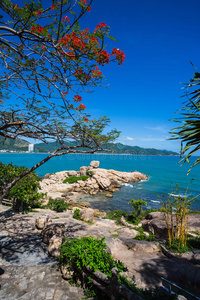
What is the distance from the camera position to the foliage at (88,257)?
423 centimetres

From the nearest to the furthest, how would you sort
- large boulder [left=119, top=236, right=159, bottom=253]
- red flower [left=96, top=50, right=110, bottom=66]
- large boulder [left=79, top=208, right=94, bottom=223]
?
red flower [left=96, top=50, right=110, bottom=66] < large boulder [left=119, top=236, right=159, bottom=253] < large boulder [left=79, top=208, right=94, bottom=223]

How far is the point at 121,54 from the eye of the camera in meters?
3.69

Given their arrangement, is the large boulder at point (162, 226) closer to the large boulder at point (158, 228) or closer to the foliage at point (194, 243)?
the large boulder at point (158, 228)

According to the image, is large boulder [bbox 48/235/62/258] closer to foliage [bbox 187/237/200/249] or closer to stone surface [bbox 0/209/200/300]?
stone surface [bbox 0/209/200/300]

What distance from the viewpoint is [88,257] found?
4.41m

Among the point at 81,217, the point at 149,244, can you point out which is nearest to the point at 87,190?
the point at 81,217

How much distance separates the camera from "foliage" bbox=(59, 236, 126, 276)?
13.9 feet

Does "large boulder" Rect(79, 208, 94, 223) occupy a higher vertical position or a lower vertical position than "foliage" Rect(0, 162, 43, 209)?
lower

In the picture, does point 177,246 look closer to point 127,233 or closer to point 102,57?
point 127,233

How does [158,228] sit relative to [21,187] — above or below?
below

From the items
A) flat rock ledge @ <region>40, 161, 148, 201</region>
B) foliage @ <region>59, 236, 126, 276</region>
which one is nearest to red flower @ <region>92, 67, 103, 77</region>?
foliage @ <region>59, 236, 126, 276</region>

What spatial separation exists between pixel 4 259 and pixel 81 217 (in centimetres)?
637

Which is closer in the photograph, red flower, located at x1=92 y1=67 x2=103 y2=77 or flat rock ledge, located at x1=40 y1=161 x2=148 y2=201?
red flower, located at x1=92 y1=67 x2=103 y2=77

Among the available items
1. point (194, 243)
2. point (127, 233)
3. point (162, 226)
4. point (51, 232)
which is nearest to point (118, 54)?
point (51, 232)
